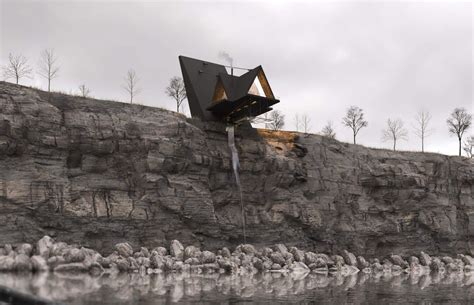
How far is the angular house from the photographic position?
3244cm

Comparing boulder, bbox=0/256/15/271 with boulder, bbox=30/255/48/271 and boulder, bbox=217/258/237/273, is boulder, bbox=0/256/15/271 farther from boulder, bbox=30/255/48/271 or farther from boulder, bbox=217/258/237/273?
boulder, bbox=217/258/237/273

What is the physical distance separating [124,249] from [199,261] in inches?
148

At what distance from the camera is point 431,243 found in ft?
132

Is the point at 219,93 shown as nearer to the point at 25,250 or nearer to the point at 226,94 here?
the point at 226,94

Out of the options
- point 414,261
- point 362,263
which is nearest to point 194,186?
point 362,263

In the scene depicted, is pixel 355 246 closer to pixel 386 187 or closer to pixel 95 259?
pixel 386 187

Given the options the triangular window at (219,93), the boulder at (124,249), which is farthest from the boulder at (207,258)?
the triangular window at (219,93)

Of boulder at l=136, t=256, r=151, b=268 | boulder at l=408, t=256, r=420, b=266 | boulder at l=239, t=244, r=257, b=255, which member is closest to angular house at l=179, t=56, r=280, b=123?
boulder at l=239, t=244, r=257, b=255

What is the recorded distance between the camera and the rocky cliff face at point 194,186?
25219mm

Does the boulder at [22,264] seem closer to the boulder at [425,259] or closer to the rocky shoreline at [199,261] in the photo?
the rocky shoreline at [199,261]

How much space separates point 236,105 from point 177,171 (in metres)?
6.13

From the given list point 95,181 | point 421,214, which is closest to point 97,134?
point 95,181

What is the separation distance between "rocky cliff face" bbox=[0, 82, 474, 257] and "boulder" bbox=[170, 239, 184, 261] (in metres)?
1.64

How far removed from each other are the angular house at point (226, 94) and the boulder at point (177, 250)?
1022 cm
